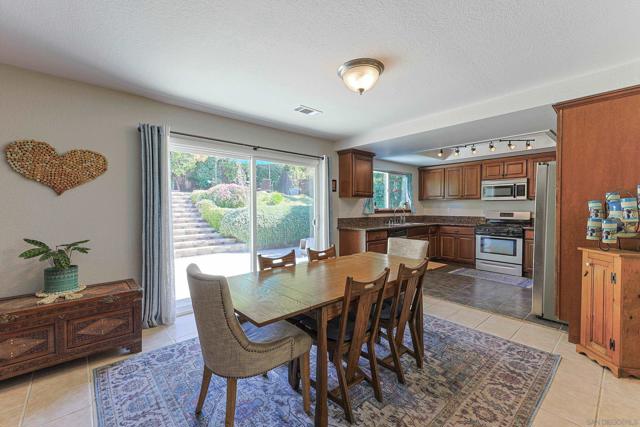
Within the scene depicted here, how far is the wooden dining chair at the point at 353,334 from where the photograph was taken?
161cm

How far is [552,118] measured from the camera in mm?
2998

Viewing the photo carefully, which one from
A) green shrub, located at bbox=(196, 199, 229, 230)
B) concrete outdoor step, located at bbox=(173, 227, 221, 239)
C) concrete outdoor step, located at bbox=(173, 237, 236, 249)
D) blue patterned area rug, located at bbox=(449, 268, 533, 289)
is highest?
green shrub, located at bbox=(196, 199, 229, 230)

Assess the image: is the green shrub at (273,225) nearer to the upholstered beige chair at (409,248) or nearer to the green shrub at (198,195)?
the green shrub at (198,195)

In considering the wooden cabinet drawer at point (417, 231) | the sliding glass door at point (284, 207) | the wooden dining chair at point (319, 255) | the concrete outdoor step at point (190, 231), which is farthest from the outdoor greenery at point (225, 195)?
the wooden cabinet drawer at point (417, 231)

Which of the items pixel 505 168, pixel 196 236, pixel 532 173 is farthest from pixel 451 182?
pixel 196 236

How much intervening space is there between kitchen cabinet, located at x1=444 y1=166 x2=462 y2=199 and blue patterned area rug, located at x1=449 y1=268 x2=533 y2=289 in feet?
5.53

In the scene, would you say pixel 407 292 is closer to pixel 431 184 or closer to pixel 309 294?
pixel 309 294

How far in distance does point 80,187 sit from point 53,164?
10.3 inches

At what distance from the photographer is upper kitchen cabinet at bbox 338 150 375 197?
4.70m

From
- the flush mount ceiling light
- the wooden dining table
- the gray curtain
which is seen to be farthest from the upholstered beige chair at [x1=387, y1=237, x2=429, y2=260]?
the gray curtain

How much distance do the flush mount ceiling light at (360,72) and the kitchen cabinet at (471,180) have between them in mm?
4456

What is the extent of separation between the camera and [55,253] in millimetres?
2227

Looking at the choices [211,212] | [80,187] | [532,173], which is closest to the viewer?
[80,187]

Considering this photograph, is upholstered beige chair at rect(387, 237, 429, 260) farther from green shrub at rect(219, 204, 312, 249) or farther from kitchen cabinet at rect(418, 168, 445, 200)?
kitchen cabinet at rect(418, 168, 445, 200)
